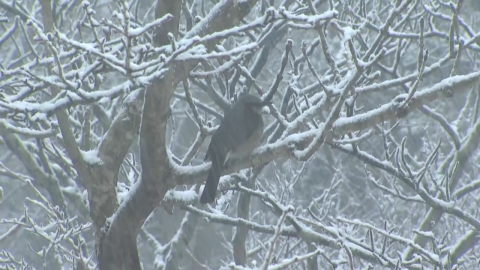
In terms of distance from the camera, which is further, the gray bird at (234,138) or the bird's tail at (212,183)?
the gray bird at (234,138)

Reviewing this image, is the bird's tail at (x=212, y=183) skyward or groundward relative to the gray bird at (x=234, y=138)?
groundward

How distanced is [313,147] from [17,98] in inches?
79.1

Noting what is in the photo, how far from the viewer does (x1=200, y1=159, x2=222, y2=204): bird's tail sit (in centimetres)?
328

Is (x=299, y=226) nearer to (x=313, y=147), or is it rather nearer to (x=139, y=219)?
(x=139, y=219)

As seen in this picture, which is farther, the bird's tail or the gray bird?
the gray bird

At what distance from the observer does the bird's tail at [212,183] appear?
3.28m

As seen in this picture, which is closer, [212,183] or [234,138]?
[212,183]

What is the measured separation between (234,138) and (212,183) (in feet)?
1.74

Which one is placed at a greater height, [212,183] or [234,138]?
[234,138]

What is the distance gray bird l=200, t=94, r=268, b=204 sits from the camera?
133 inches

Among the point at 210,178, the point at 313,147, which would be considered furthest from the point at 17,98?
the point at 313,147

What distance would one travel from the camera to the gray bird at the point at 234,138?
133 inches

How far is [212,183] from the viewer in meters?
3.38

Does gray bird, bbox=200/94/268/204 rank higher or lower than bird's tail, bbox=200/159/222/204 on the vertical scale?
higher
